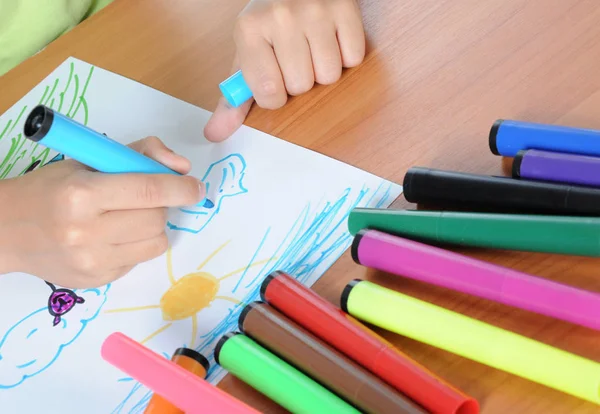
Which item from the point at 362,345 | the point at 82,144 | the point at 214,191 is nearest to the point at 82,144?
the point at 82,144

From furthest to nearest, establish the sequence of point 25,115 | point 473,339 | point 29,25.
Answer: point 29,25 → point 25,115 → point 473,339

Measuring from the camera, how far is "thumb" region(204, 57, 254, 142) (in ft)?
1.93

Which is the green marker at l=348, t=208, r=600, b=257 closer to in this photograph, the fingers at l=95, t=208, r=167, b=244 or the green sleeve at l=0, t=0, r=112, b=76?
the fingers at l=95, t=208, r=167, b=244

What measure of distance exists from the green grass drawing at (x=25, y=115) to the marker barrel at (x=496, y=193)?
0.34m

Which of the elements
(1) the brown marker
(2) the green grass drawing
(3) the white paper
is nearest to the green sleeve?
(2) the green grass drawing

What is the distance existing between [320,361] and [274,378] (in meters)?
0.03

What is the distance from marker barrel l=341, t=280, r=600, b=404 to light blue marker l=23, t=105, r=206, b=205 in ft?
0.59

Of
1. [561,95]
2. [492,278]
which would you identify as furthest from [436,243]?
[561,95]

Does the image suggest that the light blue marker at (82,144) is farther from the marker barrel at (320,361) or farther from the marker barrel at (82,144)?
the marker barrel at (320,361)

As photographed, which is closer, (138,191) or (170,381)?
(170,381)

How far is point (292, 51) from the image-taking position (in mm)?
592

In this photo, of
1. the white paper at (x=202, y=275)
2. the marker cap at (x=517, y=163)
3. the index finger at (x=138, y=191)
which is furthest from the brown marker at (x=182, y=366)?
the marker cap at (x=517, y=163)

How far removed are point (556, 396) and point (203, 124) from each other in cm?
36

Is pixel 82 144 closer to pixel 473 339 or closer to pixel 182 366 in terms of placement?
pixel 182 366
